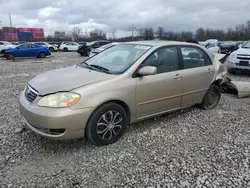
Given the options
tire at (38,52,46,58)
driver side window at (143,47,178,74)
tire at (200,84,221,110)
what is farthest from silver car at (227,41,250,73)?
tire at (38,52,46,58)

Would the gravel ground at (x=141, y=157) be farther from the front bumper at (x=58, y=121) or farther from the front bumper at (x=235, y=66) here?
the front bumper at (x=235, y=66)

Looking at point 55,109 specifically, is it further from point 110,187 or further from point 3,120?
point 3,120

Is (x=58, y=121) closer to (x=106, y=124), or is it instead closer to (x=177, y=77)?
(x=106, y=124)

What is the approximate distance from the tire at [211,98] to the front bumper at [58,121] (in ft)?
9.02

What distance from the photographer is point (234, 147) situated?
323cm

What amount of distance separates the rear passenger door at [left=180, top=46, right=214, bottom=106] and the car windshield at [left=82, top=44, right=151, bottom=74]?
0.89m

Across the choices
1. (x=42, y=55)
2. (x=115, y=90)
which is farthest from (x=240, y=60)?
(x=42, y=55)

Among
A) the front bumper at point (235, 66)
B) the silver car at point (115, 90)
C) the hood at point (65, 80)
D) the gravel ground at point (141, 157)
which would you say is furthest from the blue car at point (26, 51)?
the hood at point (65, 80)

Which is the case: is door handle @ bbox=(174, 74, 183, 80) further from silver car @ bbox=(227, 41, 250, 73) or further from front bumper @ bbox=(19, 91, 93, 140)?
silver car @ bbox=(227, 41, 250, 73)

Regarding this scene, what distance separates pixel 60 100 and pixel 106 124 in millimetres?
731

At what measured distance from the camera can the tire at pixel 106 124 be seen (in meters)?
3.00

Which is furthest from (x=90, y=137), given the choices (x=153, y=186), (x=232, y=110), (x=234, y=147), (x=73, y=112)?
(x=232, y=110)

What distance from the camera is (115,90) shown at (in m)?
3.11

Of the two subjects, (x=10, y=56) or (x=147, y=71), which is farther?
(x=10, y=56)
